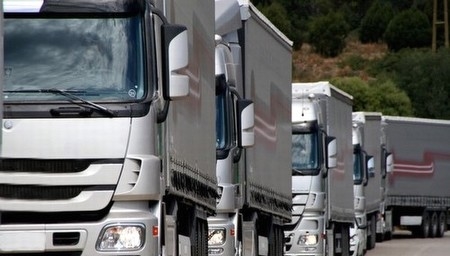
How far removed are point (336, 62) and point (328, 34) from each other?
94.4 inches

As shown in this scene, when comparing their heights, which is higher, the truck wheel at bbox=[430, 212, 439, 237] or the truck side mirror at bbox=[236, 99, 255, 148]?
the truck side mirror at bbox=[236, 99, 255, 148]

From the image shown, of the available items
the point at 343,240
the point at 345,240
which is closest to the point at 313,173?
the point at 343,240

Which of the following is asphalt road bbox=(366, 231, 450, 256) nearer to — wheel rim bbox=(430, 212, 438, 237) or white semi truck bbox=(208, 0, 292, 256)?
wheel rim bbox=(430, 212, 438, 237)

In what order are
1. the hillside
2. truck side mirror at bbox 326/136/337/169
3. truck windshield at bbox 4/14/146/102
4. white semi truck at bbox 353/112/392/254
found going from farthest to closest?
the hillside → white semi truck at bbox 353/112/392/254 → truck side mirror at bbox 326/136/337/169 → truck windshield at bbox 4/14/146/102

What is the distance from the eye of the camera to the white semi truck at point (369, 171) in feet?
120

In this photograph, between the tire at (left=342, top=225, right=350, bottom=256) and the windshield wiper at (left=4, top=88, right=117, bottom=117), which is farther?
the tire at (left=342, top=225, right=350, bottom=256)

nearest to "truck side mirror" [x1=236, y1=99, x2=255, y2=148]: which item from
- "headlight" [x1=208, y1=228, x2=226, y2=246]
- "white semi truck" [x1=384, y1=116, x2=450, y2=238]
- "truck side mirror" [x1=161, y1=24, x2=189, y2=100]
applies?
"headlight" [x1=208, y1=228, x2=226, y2=246]

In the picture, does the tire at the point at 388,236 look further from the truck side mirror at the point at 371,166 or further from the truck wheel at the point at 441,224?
the truck side mirror at the point at 371,166

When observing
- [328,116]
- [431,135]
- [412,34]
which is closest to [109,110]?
[328,116]

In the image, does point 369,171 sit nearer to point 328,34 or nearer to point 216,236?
point 216,236

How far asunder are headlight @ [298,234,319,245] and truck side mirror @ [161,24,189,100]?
13.3m

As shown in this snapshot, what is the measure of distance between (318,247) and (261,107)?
17.2 ft

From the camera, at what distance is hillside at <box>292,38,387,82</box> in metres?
112

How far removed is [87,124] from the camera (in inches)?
460
